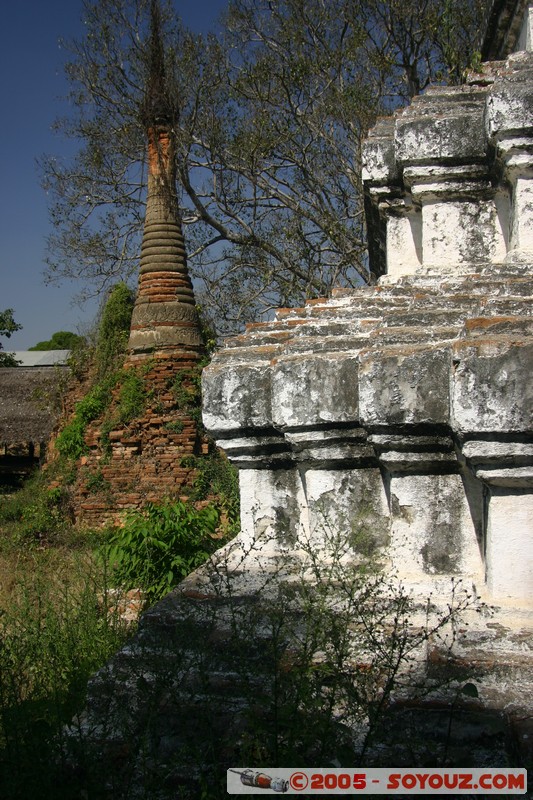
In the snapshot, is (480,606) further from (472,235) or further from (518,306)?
(472,235)

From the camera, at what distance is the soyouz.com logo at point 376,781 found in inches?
52.2

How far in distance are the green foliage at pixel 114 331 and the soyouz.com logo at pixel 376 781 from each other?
871 cm

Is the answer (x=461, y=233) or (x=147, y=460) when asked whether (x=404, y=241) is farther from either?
(x=147, y=460)

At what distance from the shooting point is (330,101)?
41.9ft

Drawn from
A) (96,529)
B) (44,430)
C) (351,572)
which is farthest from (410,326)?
(44,430)

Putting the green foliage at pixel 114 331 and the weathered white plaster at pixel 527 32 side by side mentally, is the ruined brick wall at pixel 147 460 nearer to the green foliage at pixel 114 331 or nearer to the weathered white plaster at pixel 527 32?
the green foliage at pixel 114 331

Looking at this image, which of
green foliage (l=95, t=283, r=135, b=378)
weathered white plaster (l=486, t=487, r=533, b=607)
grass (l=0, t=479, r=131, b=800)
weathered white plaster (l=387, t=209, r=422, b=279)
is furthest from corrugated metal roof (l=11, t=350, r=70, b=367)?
weathered white plaster (l=486, t=487, r=533, b=607)

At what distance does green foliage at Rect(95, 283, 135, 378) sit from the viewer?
32.6ft

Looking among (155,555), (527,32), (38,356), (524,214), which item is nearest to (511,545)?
(524,214)

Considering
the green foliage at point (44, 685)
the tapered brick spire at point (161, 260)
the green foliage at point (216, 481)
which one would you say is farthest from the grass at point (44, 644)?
the tapered brick spire at point (161, 260)

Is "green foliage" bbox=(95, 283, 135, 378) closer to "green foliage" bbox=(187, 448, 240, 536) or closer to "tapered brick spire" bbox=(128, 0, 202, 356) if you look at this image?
"tapered brick spire" bbox=(128, 0, 202, 356)

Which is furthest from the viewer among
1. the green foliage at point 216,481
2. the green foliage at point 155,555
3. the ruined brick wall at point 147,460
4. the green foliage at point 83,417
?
the green foliage at point 83,417

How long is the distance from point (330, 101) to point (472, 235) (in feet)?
34.9

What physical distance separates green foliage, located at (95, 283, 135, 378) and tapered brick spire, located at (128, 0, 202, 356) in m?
0.42
